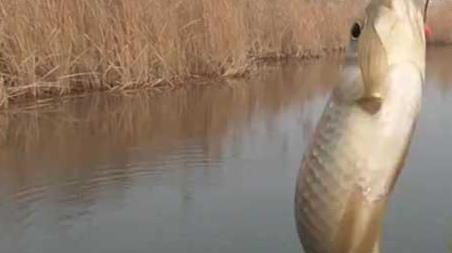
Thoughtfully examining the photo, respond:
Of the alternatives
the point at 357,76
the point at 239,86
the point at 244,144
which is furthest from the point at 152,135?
the point at 357,76

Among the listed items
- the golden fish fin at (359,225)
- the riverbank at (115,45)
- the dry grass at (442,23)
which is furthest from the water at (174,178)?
the dry grass at (442,23)

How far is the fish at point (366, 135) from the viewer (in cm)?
108

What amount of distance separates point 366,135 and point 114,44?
6549 mm

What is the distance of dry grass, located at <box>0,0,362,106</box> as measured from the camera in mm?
6668

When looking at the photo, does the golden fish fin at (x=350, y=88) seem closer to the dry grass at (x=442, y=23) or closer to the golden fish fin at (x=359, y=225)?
the golden fish fin at (x=359, y=225)

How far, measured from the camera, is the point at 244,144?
519 centimetres

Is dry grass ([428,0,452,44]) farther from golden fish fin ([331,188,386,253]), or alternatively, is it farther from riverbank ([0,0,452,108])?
golden fish fin ([331,188,386,253])

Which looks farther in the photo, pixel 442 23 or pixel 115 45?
pixel 442 23

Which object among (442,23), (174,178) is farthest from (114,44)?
(442,23)

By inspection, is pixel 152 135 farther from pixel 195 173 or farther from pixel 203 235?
pixel 203 235

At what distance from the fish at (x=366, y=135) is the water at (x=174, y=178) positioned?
6.11 ft

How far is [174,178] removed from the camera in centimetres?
424

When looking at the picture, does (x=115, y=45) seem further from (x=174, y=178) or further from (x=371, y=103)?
(x=371, y=103)

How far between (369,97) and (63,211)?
276 centimetres
